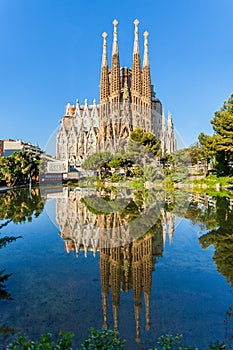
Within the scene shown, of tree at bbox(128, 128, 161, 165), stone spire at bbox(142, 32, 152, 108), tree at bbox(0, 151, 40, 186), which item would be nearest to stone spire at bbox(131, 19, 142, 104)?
stone spire at bbox(142, 32, 152, 108)

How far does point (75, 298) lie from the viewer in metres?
3.15

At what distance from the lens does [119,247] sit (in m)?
5.17

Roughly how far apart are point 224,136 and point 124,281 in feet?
65.1

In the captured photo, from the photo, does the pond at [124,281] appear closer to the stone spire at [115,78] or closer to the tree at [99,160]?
the tree at [99,160]

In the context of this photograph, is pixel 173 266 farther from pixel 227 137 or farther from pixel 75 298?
pixel 227 137

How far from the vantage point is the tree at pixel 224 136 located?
20.0m

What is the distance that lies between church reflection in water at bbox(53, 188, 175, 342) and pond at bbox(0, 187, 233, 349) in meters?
0.01

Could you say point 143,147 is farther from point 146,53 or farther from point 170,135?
point 146,53

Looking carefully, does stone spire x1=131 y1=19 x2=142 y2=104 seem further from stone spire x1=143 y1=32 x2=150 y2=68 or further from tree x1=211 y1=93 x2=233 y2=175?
tree x1=211 y1=93 x2=233 y2=175

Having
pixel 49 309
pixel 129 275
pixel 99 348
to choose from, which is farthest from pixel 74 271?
pixel 99 348

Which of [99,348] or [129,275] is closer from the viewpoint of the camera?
[99,348]

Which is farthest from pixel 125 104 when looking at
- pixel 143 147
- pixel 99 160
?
pixel 143 147

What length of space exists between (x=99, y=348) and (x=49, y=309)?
3.87ft

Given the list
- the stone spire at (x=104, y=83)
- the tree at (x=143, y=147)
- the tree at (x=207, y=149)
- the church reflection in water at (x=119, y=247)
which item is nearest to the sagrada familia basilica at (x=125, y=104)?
the stone spire at (x=104, y=83)
